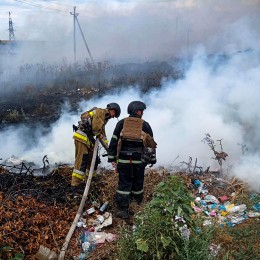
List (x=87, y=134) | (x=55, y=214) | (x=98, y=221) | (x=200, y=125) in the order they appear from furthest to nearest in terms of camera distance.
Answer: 1. (x=200, y=125)
2. (x=87, y=134)
3. (x=98, y=221)
4. (x=55, y=214)

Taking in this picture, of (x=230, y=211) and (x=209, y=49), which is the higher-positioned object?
(x=209, y=49)

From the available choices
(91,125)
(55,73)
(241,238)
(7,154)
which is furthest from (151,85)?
(241,238)

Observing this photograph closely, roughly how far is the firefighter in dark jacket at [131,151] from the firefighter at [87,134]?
0.37 m

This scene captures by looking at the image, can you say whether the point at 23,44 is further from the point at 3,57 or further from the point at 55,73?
the point at 55,73

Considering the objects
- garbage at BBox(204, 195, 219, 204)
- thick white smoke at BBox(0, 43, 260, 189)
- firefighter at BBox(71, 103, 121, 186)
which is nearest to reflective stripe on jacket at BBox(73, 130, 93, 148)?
firefighter at BBox(71, 103, 121, 186)

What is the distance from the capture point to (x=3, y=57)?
19.0 metres

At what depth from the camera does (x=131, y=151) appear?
16.2 ft

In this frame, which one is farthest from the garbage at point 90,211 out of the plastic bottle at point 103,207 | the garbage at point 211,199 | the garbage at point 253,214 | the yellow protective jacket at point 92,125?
the garbage at point 253,214

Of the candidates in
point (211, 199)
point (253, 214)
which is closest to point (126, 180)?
point (211, 199)

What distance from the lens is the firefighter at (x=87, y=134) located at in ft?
17.0

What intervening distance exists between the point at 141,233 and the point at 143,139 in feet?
5.60

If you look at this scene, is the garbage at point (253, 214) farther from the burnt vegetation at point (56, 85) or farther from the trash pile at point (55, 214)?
the burnt vegetation at point (56, 85)

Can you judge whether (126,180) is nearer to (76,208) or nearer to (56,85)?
(76,208)

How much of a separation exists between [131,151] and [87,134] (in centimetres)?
83
